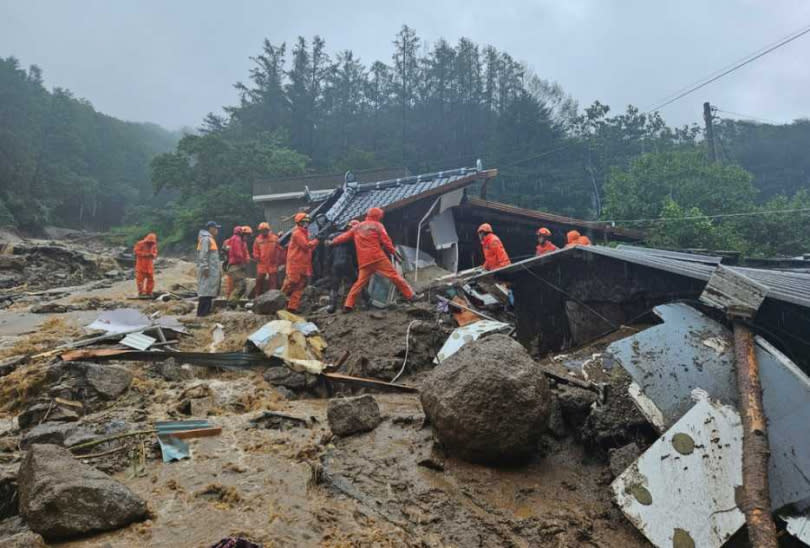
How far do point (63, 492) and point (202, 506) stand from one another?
2.30ft

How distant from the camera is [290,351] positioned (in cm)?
562

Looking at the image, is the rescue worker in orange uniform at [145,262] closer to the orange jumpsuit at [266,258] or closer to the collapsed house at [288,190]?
the orange jumpsuit at [266,258]

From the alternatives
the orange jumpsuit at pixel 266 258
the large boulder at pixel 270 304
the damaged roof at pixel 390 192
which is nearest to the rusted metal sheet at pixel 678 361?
the large boulder at pixel 270 304

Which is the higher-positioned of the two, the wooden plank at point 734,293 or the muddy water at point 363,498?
the wooden plank at point 734,293

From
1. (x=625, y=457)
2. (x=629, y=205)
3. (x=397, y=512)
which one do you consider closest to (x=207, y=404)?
Answer: (x=397, y=512)

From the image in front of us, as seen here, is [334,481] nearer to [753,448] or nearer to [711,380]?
[753,448]

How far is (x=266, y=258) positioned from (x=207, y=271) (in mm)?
1682

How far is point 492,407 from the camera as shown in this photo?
2.85 meters

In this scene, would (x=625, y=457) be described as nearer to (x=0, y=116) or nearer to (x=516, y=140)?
(x=516, y=140)

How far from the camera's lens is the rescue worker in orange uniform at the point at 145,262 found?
33.1 ft

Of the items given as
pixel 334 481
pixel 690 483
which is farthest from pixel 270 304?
pixel 690 483

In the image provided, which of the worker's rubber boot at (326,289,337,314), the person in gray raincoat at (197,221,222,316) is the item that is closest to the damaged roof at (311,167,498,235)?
the worker's rubber boot at (326,289,337,314)

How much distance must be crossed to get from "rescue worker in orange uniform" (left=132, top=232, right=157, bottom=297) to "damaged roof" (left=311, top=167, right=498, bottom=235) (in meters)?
3.87

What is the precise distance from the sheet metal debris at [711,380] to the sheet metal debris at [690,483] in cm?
19
